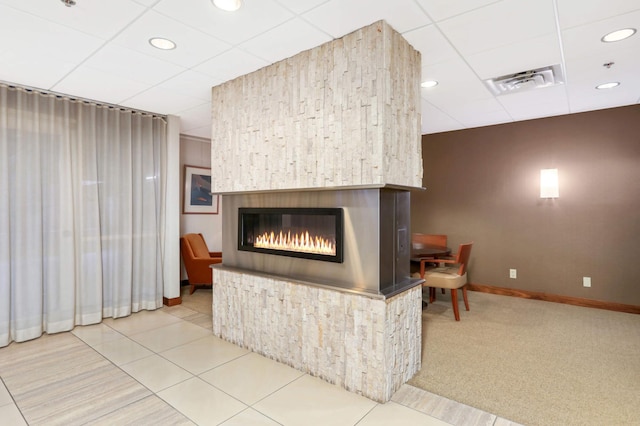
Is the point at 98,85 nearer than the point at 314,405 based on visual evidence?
No

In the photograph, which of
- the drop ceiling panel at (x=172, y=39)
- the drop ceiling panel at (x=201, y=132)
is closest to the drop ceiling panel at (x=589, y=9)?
the drop ceiling panel at (x=172, y=39)

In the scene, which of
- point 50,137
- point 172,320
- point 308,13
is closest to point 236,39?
point 308,13

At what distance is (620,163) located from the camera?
4.24m

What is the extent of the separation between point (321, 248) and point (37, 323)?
10.1 feet

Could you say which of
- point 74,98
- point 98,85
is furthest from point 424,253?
point 74,98

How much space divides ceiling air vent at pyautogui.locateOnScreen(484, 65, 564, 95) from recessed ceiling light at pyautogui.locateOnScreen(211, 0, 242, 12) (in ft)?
8.02

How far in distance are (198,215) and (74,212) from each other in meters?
2.21

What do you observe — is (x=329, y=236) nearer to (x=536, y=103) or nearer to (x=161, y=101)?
(x=161, y=101)

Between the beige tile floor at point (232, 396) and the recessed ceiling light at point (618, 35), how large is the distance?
2.74 meters

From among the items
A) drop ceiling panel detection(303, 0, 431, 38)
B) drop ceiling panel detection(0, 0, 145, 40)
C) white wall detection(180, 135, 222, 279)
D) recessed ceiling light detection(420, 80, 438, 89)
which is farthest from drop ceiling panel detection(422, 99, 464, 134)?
white wall detection(180, 135, 222, 279)

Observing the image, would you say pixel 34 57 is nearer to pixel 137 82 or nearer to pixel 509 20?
pixel 137 82

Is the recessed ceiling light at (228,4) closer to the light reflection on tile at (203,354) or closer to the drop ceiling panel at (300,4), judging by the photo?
the drop ceiling panel at (300,4)

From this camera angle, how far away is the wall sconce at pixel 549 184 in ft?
15.0

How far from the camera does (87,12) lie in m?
2.14
